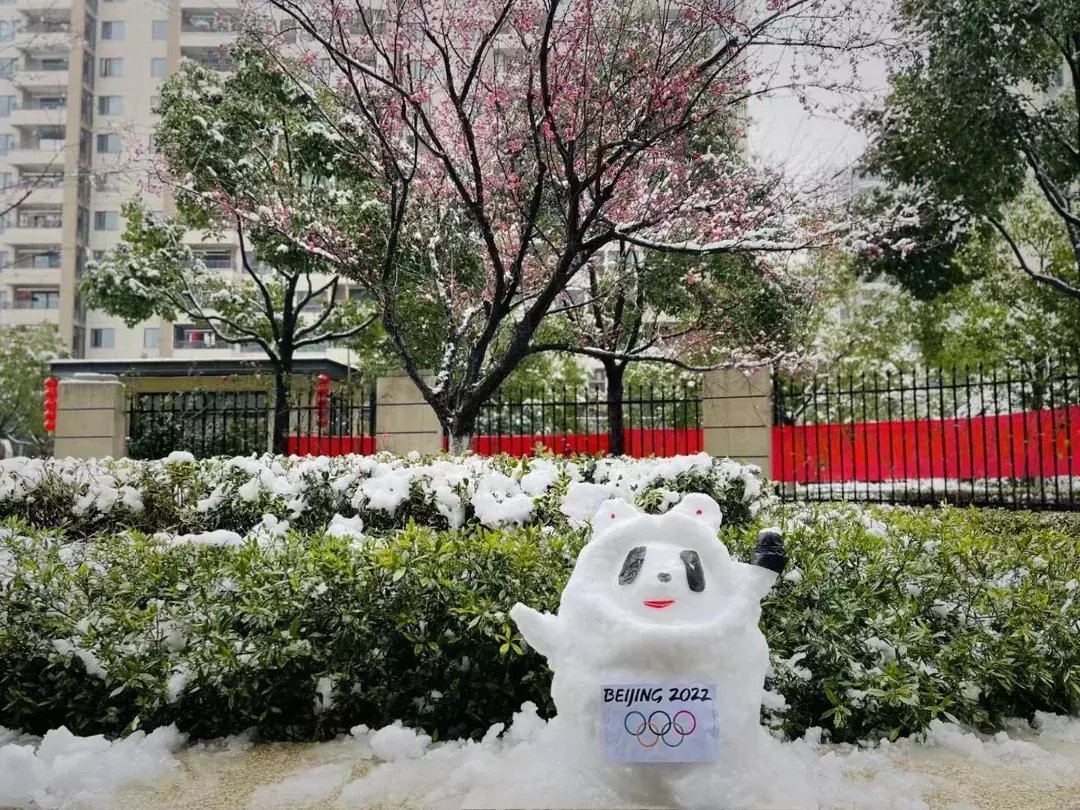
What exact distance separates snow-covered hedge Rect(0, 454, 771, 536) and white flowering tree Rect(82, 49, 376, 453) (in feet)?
23.5

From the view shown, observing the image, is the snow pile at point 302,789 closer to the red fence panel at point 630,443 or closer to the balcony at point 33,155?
the red fence panel at point 630,443

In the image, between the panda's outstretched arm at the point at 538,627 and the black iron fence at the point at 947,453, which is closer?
the panda's outstretched arm at the point at 538,627

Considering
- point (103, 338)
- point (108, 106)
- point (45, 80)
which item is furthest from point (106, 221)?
point (45, 80)

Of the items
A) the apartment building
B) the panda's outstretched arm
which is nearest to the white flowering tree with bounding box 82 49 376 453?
the panda's outstretched arm

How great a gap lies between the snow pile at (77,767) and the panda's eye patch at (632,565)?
1.99 m

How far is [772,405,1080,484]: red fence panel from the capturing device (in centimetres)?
1224

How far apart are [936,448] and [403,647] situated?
13.1m

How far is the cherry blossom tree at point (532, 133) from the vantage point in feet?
27.8

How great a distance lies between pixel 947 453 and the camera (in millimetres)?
14422

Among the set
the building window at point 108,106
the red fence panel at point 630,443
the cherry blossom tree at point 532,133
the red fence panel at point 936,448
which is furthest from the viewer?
the building window at point 108,106

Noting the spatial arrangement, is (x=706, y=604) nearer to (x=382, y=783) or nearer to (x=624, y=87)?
(x=382, y=783)

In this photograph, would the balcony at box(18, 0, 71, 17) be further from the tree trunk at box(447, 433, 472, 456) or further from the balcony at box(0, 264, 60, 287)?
the balcony at box(0, 264, 60, 287)

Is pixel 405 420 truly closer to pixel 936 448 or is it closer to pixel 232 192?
pixel 232 192

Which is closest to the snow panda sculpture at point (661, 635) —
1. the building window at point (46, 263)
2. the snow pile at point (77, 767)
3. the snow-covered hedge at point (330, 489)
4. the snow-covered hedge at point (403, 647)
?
the snow-covered hedge at point (403, 647)
